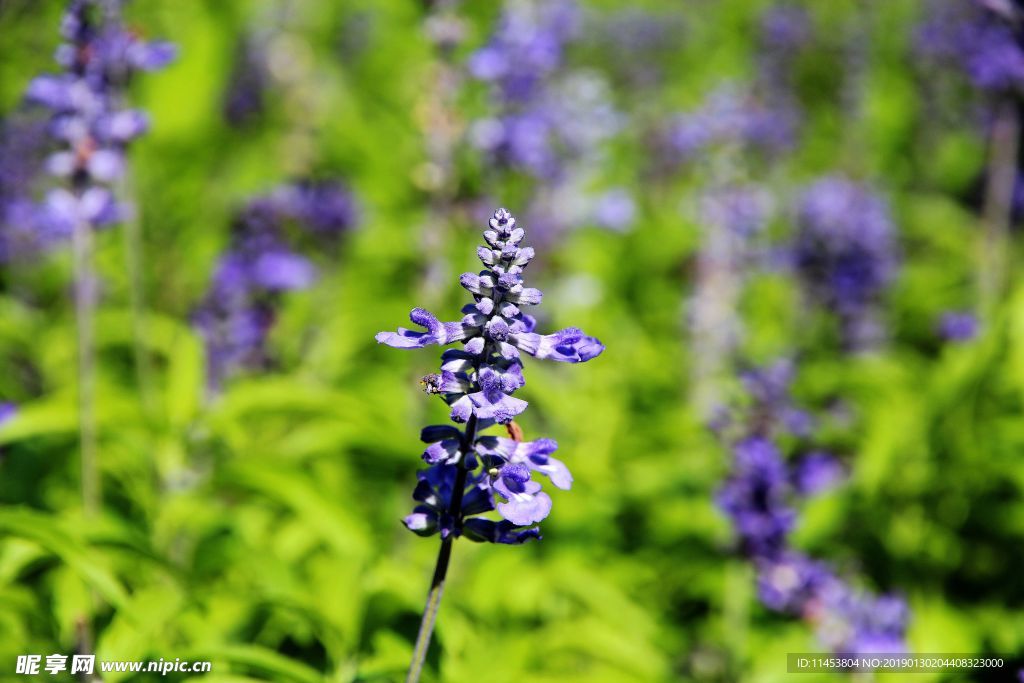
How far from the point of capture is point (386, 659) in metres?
3.11

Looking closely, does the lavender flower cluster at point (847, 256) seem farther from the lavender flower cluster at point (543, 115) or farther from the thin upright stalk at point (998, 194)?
the lavender flower cluster at point (543, 115)

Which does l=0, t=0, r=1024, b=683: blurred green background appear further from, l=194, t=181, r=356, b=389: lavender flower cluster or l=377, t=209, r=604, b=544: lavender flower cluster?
l=377, t=209, r=604, b=544: lavender flower cluster

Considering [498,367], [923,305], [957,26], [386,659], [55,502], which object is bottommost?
[386,659]

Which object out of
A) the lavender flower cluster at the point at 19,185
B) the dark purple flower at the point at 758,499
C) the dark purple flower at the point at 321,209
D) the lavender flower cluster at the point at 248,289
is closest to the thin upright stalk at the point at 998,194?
the dark purple flower at the point at 758,499

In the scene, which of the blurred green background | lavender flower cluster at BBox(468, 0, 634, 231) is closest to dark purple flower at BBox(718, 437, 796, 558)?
the blurred green background

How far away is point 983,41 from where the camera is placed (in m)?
7.06

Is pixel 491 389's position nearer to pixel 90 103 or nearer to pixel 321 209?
pixel 90 103

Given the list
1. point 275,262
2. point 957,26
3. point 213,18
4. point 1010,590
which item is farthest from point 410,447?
point 957,26

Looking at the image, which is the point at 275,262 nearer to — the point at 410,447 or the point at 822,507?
the point at 410,447

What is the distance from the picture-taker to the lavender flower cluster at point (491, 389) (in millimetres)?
1822

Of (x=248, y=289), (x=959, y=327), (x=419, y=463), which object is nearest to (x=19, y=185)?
(x=248, y=289)

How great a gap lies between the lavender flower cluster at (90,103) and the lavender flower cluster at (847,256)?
5194mm

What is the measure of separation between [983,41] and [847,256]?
77.2 inches

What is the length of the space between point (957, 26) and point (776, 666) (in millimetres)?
11464
